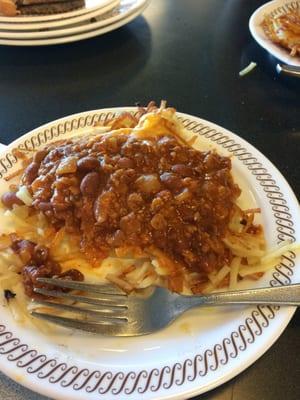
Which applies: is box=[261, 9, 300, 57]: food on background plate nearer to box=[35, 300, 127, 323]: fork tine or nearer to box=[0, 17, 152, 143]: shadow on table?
box=[0, 17, 152, 143]: shadow on table

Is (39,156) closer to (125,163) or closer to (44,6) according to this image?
(125,163)

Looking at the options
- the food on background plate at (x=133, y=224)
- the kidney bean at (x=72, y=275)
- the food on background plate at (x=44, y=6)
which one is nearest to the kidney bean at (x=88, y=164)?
the food on background plate at (x=133, y=224)

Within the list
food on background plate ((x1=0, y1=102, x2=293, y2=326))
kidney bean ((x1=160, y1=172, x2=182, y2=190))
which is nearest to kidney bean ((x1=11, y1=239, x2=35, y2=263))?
food on background plate ((x1=0, y1=102, x2=293, y2=326))

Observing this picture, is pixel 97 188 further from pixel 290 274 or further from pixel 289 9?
pixel 289 9

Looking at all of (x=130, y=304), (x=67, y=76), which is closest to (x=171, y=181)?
(x=130, y=304)

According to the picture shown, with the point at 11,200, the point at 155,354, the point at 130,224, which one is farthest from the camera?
the point at 11,200

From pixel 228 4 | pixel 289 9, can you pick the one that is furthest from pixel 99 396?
pixel 228 4
